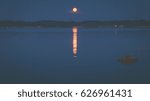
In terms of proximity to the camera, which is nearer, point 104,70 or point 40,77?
point 40,77

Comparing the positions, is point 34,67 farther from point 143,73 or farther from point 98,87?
point 98,87

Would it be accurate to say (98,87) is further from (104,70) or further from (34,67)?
(34,67)

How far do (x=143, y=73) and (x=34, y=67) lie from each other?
19.9 ft

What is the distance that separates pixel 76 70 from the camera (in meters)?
17.2

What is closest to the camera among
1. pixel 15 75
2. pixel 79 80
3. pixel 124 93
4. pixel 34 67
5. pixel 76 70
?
pixel 124 93

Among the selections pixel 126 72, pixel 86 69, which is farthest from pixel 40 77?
pixel 126 72

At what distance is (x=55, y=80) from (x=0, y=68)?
4785 mm

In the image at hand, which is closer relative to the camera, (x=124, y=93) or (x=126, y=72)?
(x=124, y=93)

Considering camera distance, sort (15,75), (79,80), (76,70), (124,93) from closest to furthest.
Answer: (124,93) → (79,80) → (15,75) → (76,70)

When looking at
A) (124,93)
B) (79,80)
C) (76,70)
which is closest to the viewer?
(124,93)

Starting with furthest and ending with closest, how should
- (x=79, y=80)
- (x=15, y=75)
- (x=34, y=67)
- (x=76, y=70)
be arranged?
(x=34, y=67), (x=76, y=70), (x=15, y=75), (x=79, y=80)

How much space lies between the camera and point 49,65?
62.9ft

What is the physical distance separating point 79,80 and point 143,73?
3.81 m

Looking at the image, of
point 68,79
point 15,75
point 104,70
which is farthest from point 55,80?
point 104,70
